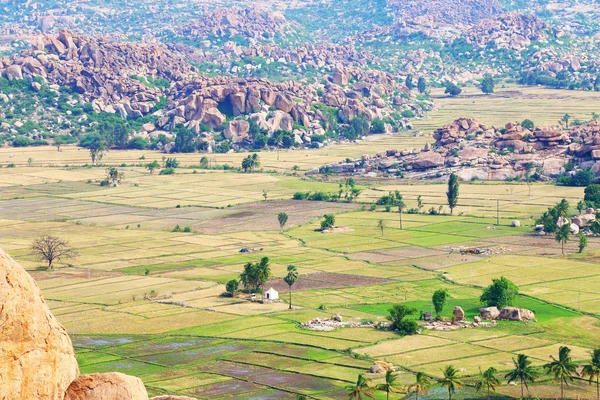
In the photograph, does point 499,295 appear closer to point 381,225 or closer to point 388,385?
point 388,385

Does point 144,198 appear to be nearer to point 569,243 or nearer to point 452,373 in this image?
point 569,243

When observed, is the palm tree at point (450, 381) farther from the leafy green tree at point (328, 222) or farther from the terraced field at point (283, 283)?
the leafy green tree at point (328, 222)

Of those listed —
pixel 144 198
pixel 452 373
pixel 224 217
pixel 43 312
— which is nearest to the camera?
pixel 43 312

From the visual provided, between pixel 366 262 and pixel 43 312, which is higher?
pixel 43 312

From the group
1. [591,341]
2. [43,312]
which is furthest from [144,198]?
[43,312]

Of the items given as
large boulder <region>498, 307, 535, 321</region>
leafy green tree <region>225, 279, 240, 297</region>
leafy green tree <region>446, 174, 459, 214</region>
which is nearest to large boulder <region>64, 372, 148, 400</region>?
large boulder <region>498, 307, 535, 321</region>

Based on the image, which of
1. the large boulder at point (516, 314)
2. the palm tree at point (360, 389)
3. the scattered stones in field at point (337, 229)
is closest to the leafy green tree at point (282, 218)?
the scattered stones in field at point (337, 229)
